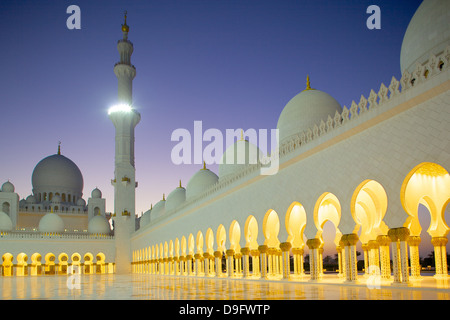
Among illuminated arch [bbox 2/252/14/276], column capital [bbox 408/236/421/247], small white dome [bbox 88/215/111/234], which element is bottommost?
illuminated arch [bbox 2/252/14/276]

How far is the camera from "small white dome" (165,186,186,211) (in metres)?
24.0

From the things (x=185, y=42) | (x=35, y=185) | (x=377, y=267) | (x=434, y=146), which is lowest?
(x=377, y=267)

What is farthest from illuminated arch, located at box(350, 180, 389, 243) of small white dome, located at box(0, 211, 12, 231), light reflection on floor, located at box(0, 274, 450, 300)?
small white dome, located at box(0, 211, 12, 231)

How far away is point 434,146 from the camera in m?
6.81

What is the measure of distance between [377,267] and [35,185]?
26373mm

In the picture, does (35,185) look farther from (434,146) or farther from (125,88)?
(434,146)

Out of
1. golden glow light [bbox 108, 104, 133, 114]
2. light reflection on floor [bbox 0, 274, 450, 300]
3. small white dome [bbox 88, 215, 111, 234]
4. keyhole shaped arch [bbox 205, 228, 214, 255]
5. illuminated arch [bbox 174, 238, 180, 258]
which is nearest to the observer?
light reflection on floor [bbox 0, 274, 450, 300]

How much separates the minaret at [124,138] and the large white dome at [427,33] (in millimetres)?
19965

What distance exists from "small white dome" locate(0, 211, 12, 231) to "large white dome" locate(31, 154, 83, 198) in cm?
499

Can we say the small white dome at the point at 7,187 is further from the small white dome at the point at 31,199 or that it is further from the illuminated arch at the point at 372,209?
→ the illuminated arch at the point at 372,209

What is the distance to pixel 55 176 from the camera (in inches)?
1212

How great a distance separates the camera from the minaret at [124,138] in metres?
26.7

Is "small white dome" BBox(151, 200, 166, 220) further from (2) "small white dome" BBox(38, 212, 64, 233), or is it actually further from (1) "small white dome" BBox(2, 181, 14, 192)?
(1) "small white dome" BBox(2, 181, 14, 192)
